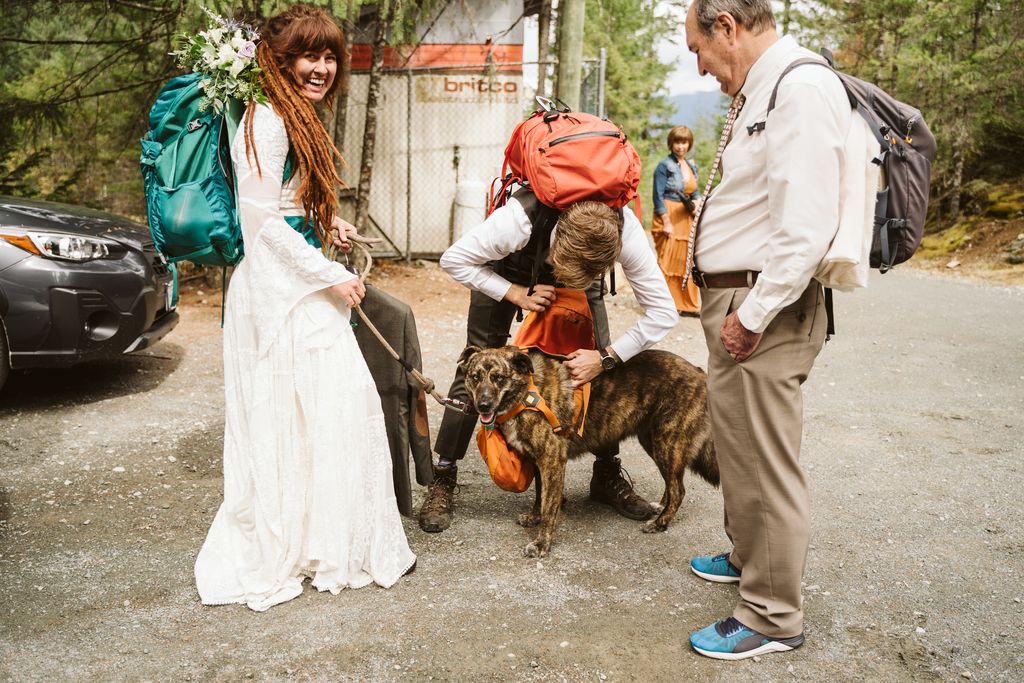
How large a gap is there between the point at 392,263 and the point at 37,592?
9.09 metres

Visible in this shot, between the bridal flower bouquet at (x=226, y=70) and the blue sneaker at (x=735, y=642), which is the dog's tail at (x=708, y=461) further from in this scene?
the bridal flower bouquet at (x=226, y=70)

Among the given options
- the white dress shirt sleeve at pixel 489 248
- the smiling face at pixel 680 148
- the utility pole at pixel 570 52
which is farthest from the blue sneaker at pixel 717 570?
the smiling face at pixel 680 148

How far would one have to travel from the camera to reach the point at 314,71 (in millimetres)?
3107

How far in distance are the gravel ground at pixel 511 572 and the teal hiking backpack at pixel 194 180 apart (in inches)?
57.7

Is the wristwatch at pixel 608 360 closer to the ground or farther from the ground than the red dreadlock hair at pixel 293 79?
closer to the ground

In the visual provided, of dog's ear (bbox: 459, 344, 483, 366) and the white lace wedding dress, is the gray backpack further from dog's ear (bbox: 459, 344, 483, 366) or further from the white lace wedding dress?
the white lace wedding dress

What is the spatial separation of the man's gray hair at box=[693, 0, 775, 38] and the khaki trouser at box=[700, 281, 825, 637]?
885mm

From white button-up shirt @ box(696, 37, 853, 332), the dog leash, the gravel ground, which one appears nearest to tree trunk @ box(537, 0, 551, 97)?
the gravel ground

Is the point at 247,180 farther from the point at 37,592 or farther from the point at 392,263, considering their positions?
the point at 392,263

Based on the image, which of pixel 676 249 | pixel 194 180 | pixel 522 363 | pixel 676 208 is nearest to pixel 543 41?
pixel 676 208

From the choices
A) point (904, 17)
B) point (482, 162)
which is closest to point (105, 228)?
point (482, 162)

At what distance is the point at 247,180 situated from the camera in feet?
9.87

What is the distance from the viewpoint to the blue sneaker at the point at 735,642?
2838mm

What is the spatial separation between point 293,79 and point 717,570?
8.91 ft
